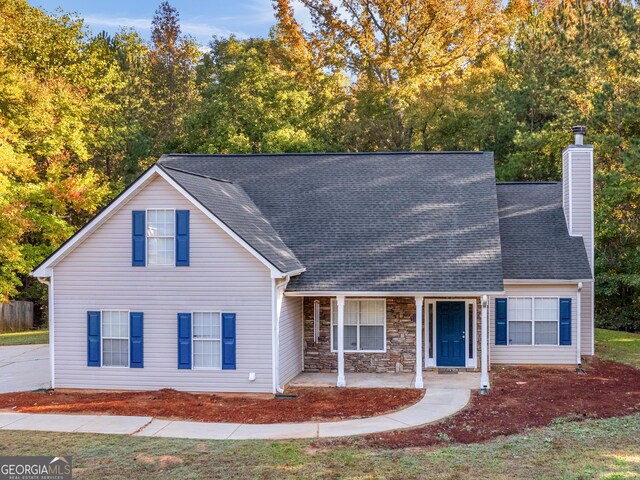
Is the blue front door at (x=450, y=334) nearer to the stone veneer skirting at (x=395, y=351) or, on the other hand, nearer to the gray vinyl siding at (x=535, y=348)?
the stone veneer skirting at (x=395, y=351)

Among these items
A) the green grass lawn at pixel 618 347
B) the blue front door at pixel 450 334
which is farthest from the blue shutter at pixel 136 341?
the green grass lawn at pixel 618 347

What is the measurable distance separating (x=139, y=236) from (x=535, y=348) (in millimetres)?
11491

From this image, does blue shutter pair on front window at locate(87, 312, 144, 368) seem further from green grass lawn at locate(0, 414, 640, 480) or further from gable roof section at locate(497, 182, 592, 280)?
gable roof section at locate(497, 182, 592, 280)

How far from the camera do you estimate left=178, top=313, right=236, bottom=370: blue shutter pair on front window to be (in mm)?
15562

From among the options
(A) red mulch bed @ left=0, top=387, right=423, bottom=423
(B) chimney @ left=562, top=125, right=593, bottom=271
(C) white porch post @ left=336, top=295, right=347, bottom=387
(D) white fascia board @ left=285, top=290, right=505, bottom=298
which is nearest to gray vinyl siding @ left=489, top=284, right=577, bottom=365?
(B) chimney @ left=562, top=125, right=593, bottom=271

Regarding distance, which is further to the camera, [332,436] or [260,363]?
[260,363]

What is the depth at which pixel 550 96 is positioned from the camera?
1228 inches

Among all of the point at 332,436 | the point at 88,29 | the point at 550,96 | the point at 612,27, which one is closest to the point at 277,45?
the point at 88,29

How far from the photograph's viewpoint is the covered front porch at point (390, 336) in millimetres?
17797

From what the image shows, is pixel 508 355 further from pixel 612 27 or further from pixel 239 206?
pixel 612 27

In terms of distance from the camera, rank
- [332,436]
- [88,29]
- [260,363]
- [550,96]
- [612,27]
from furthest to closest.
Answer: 1. [88,29]
2. [550,96]
3. [612,27]
4. [260,363]
5. [332,436]

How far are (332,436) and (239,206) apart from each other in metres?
8.20

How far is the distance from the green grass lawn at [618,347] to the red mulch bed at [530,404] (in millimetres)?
1721

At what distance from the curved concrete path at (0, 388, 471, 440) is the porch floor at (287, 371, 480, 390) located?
7.61ft
